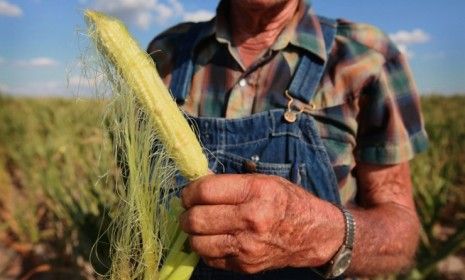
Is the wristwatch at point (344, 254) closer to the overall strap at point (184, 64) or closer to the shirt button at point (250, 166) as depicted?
the shirt button at point (250, 166)

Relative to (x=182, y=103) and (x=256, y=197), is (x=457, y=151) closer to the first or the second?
(x=182, y=103)

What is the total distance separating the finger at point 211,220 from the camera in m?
0.90

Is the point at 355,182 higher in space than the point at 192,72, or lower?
lower

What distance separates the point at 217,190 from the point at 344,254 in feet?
1.18

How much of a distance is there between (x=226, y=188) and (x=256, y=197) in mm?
60

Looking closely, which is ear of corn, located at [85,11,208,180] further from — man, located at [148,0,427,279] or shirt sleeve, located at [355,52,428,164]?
shirt sleeve, located at [355,52,428,164]

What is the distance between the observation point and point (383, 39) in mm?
1469

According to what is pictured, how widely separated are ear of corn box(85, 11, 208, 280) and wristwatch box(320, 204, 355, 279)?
0.29 meters

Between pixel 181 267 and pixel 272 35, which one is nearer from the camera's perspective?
pixel 181 267

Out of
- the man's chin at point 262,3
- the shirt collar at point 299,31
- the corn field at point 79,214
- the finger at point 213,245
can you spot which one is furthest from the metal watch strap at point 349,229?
the corn field at point 79,214

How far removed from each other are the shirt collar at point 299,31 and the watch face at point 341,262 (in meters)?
0.47

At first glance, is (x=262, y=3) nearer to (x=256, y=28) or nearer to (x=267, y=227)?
(x=256, y=28)

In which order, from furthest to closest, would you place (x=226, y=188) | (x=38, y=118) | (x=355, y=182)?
(x=38, y=118) → (x=355, y=182) → (x=226, y=188)

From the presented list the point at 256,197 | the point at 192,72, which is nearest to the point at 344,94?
the point at 192,72
